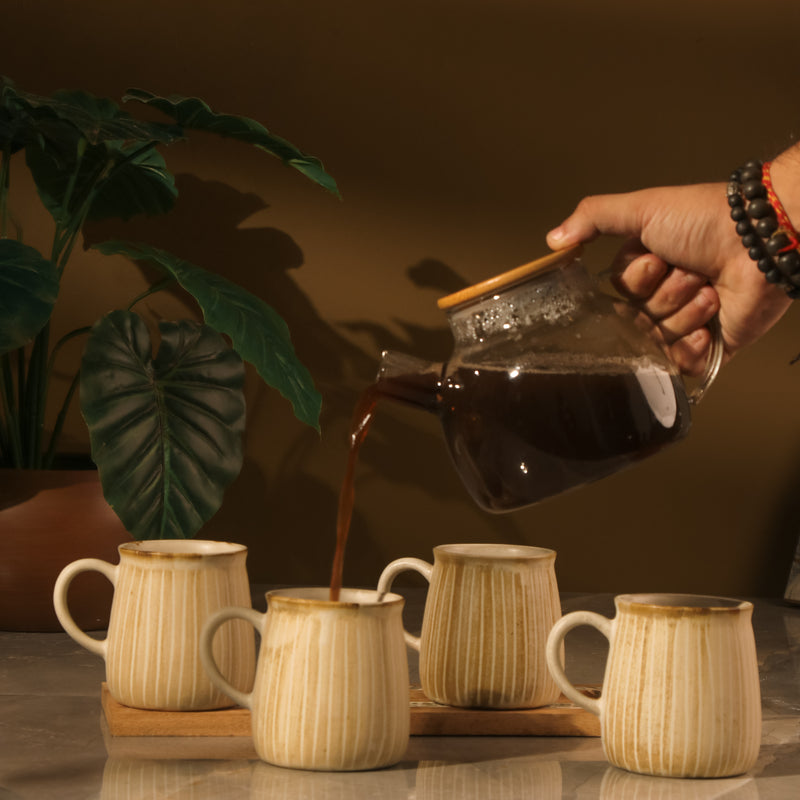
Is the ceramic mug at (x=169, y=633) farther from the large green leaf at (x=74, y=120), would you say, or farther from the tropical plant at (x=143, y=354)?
the large green leaf at (x=74, y=120)

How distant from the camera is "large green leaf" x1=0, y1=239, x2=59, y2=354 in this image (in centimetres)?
121

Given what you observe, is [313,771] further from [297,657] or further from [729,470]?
[729,470]

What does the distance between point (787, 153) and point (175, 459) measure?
29.3 inches

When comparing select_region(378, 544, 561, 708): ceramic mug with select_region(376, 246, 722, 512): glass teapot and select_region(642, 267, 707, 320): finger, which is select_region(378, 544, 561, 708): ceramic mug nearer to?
select_region(376, 246, 722, 512): glass teapot

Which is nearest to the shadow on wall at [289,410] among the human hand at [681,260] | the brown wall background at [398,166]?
the brown wall background at [398,166]

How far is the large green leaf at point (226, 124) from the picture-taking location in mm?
1323

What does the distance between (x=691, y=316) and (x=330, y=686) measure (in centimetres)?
47

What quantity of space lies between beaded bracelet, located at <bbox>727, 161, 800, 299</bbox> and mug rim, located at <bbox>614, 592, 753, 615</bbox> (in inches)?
12.6

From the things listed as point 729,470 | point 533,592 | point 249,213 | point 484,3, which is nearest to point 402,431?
point 249,213

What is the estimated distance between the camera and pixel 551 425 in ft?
2.73

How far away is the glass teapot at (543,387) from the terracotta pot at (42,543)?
588 mm

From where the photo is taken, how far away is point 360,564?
5.56 feet

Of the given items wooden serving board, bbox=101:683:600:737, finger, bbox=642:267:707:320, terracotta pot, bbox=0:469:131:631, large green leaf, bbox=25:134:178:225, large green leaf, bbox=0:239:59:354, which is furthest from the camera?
large green leaf, bbox=25:134:178:225

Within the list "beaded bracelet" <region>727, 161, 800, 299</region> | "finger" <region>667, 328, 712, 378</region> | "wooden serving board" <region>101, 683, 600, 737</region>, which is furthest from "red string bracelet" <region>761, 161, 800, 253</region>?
"wooden serving board" <region>101, 683, 600, 737</region>
